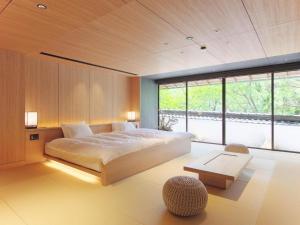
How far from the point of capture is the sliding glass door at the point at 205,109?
22.1ft

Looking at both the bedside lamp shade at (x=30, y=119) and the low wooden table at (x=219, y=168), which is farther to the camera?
the bedside lamp shade at (x=30, y=119)

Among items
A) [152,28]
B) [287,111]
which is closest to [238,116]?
[287,111]

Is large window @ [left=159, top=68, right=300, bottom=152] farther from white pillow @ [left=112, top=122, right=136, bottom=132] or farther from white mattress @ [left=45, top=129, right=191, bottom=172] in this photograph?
white mattress @ [left=45, top=129, right=191, bottom=172]

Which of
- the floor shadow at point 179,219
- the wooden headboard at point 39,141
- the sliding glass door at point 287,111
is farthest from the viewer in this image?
the sliding glass door at point 287,111

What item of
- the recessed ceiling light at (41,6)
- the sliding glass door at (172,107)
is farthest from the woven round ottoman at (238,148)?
the recessed ceiling light at (41,6)

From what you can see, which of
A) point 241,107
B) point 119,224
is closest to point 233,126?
point 241,107

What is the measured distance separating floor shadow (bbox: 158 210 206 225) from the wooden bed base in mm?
1229

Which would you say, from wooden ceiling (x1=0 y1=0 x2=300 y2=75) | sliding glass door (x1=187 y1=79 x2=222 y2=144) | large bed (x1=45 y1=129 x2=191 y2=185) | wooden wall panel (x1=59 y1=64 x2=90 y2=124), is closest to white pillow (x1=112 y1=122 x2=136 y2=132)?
wooden wall panel (x1=59 y1=64 x2=90 y2=124)

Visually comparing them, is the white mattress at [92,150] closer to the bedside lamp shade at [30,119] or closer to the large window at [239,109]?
the bedside lamp shade at [30,119]

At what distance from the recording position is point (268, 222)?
2.09 meters

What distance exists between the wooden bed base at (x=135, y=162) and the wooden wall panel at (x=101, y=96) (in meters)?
2.00

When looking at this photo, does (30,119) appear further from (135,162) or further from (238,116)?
(238,116)

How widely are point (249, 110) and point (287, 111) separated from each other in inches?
40.0

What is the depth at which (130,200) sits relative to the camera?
8.55 feet
